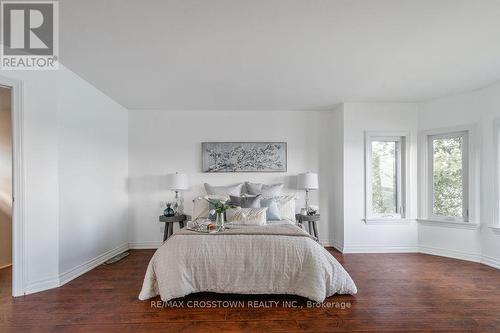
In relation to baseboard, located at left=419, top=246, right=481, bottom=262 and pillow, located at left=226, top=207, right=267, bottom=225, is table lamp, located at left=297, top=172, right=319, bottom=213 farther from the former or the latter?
baseboard, located at left=419, top=246, right=481, bottom=262

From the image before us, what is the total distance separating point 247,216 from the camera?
328cm

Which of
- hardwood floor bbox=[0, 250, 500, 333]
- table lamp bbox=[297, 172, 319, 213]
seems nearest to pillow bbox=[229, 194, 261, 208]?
table lamp bbox=[297, 172, 319, 213]

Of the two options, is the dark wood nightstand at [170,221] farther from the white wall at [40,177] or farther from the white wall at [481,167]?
the white wall at [481,167]

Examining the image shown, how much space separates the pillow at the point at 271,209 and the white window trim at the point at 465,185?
2.57 meters

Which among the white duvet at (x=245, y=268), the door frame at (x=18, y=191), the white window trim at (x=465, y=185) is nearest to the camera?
the white duvet at (x=245, y=268)

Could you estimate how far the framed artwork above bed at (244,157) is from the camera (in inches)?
177

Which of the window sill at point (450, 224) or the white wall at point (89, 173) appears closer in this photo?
the white wall at point (89, 173)

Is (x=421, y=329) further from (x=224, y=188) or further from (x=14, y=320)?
(x=14, y=320)

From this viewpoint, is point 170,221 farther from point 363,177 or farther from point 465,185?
point 465,185

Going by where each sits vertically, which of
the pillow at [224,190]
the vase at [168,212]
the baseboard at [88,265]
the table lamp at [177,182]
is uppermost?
the table lamp at [177,182]

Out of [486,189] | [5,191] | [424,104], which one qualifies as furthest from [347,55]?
[5,191]

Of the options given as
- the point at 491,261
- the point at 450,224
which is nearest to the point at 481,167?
the point at 450,224

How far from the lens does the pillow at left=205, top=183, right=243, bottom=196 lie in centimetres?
419

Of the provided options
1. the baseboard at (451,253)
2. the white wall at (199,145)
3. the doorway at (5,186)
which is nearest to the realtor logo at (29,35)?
the doorway at (5,186)
